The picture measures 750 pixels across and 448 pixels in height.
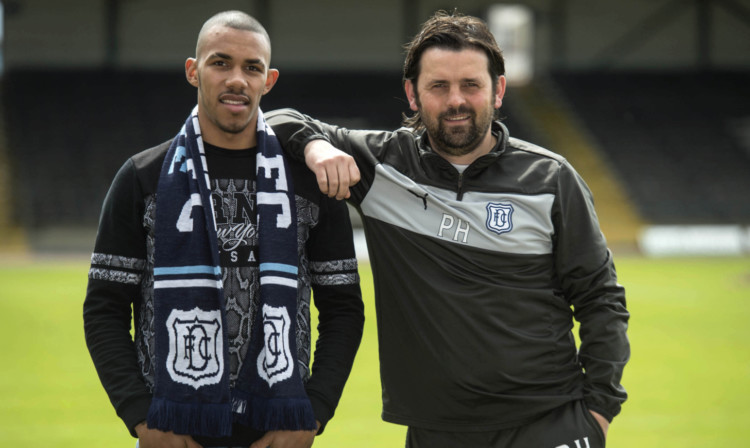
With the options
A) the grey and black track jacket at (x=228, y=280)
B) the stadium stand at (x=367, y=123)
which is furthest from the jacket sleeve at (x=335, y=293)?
the stadium stand at (x=367, y=123)

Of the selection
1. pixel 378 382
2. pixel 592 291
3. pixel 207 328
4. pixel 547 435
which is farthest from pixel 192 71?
pixel 378 382

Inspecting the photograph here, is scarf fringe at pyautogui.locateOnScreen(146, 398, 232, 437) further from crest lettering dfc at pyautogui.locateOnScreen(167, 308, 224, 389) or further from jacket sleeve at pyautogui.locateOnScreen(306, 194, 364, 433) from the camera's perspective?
jacket sleeve at pyautogui.locateOnScreen(306, 194, 364, 433)

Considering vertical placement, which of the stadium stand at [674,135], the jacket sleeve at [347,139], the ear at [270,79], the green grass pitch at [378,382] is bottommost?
the green grass pitch at [378,382]

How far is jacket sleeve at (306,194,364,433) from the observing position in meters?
2.62

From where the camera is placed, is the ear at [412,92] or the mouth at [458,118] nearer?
the mouth at [458,118]

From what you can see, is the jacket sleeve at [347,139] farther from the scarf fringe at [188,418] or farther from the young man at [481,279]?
the scarf fringe at [188,418]

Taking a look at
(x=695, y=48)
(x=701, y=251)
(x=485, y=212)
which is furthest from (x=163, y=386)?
(x=695, y=48)

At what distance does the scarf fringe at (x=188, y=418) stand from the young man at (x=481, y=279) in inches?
24.8

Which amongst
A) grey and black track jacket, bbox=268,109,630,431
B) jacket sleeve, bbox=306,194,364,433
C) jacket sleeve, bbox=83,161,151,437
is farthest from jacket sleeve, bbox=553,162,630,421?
jacket sleeve, bbox=83,161,151,437

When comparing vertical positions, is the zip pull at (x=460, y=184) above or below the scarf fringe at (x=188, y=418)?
above

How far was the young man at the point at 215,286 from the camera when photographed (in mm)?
2457

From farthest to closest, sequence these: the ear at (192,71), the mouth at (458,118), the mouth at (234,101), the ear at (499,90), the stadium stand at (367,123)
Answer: the stadium stand at (367,123) → the ear at (499,90) → the mouth at (458,118) → the ear at (192,71) → the mouth at (234,101)

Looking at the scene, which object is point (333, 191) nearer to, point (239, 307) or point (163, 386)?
point (239, 307)

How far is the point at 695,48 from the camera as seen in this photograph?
28.1m
